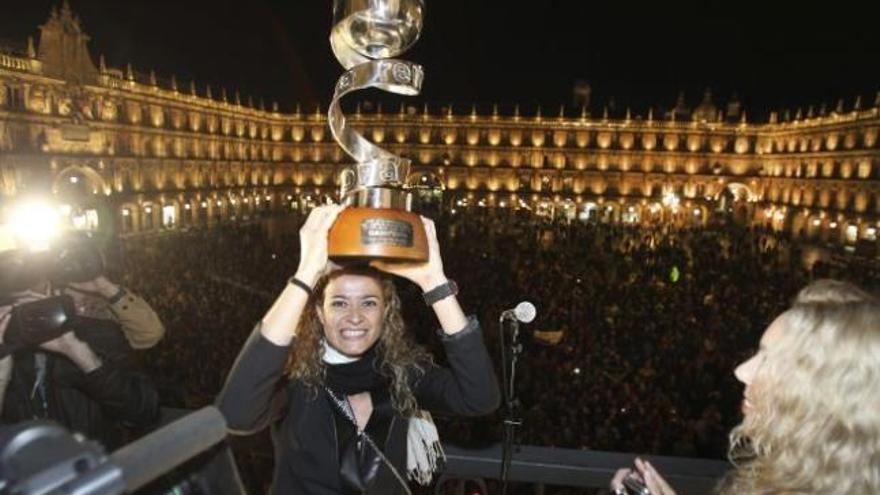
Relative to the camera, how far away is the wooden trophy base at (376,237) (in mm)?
2291

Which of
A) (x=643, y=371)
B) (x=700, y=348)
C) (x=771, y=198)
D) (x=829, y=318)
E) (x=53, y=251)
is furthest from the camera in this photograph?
(x=771, y=198)

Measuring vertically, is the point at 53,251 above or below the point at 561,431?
above

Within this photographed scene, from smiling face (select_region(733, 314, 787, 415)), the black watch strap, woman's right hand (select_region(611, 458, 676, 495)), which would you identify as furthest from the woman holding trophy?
smiling face (select_region(733, 314, 787, 415))

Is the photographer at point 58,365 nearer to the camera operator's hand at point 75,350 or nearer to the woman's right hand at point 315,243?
the camera operator's hand at point 75,350

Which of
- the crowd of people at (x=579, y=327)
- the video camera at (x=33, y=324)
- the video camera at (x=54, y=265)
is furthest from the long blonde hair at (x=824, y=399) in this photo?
the video camera at (x=54, y=265)

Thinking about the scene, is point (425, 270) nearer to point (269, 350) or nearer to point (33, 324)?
point (269, 350)

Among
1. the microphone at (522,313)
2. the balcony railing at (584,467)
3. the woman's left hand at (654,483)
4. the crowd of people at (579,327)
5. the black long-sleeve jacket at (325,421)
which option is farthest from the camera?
the crowd of people at (579,327)

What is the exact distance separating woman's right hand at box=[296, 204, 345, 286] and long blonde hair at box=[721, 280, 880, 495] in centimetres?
144

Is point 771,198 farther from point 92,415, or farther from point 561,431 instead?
point 92,415

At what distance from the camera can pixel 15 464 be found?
79 cm

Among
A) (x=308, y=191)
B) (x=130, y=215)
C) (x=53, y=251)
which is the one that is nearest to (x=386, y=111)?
(x=308, y=191)

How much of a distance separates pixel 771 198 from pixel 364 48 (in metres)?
72.0

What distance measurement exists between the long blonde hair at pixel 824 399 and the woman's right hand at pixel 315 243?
1.44 metres

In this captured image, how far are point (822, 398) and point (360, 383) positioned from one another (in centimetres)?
161
